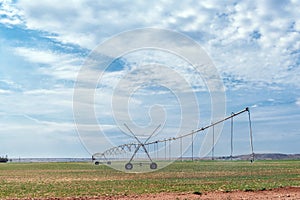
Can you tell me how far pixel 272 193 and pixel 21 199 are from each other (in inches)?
572

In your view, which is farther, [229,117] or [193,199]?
[229,117]

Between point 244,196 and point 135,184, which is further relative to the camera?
point 135,184

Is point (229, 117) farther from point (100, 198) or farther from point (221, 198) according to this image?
point (100, 198)

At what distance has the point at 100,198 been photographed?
966 inches

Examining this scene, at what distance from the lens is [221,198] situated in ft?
75.7

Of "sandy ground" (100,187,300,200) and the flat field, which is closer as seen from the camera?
"sandy ground" (100,187,300,200)

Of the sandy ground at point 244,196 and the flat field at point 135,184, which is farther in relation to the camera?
the flat field at point 135,184

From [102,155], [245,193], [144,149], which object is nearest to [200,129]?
[245,193]

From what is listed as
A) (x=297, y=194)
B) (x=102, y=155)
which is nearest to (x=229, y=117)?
(x=297, y=194)

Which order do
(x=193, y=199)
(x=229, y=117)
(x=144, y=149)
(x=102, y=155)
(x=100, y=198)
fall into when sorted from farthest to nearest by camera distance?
(x=102, y=155)
(x=144, y=149)
(x=229, y=117)
(x=100, y=198)
(x=193, y=199)

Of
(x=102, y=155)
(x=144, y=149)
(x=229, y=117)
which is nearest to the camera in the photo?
(x=229, y=117)

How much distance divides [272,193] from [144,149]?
50079 mm

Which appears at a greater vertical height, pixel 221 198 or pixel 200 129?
pixel 200 129

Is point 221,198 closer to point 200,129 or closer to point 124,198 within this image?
point 124,198
